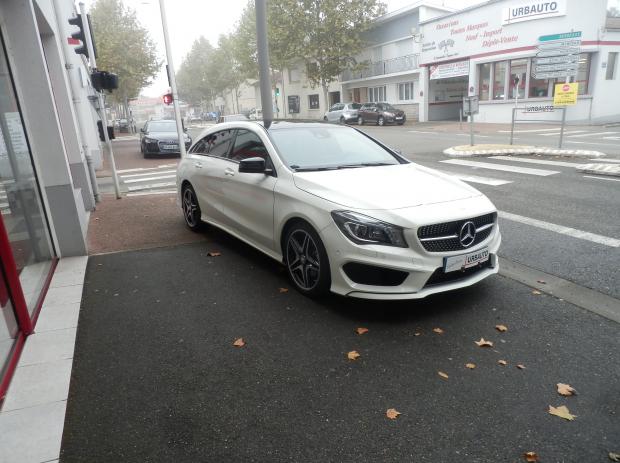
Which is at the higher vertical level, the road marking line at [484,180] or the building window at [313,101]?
the building window at [313,101]

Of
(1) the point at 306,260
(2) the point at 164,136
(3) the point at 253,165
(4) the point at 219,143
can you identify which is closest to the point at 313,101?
(2) the point at 164,136

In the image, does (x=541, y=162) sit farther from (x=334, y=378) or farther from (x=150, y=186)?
(x=334, y=378)

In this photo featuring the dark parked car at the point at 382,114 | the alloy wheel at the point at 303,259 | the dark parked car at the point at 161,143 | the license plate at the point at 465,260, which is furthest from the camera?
the dark parked car at the point at 382,114

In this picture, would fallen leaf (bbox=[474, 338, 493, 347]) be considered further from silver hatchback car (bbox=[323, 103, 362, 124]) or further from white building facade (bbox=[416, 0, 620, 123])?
silver hatchback car (bbox=[323, 103, 362, 124])

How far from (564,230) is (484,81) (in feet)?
86.2

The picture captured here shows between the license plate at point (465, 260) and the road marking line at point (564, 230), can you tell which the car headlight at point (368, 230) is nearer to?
the license plate at point (465, 260)

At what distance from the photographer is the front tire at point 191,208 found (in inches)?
263

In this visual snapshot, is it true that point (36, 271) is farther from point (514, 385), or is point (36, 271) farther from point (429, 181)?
point (514, 385)

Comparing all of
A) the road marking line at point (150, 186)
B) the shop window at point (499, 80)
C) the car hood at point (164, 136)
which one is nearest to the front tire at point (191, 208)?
the road marking line at point (150, 186)

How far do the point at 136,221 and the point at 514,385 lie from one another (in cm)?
659

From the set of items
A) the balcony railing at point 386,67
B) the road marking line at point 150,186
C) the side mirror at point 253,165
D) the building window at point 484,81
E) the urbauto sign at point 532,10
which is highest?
the urbauto sign at point 532,10

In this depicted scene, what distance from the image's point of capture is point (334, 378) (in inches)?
125

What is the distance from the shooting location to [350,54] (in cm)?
3803

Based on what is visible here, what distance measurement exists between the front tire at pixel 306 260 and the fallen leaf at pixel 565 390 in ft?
6.24
